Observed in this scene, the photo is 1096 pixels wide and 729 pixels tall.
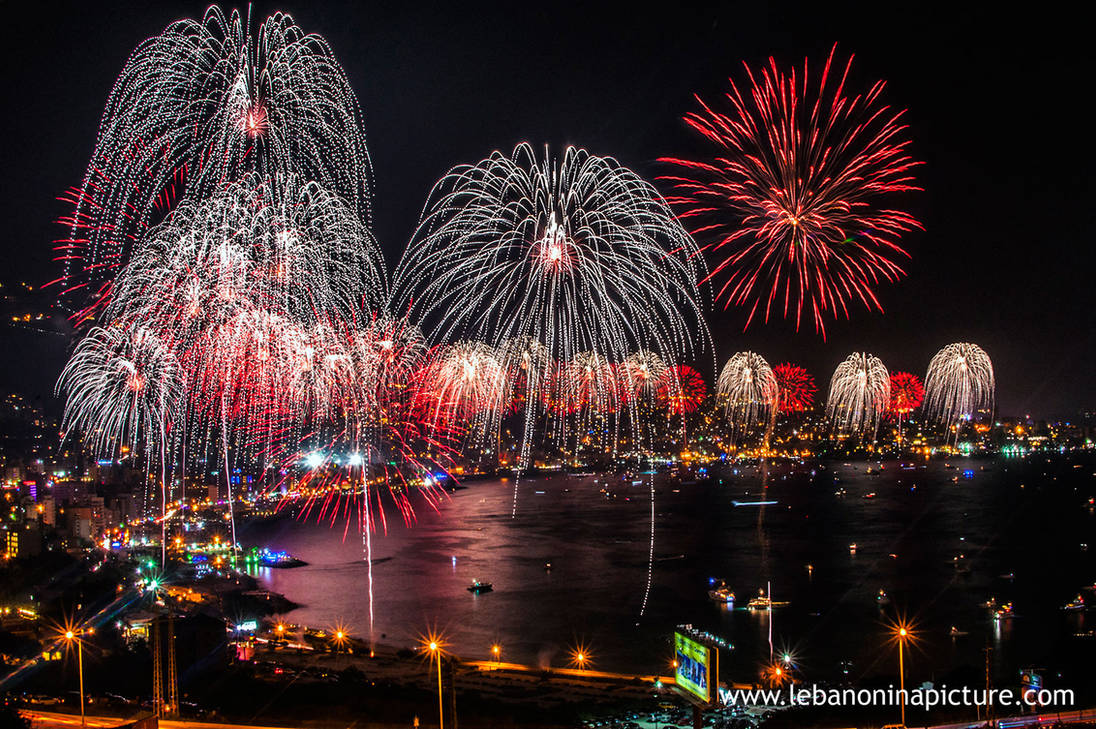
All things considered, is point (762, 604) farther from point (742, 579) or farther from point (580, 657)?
point (580, 657)

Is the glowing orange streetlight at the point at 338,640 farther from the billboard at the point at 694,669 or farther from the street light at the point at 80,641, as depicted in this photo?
the billboard at the point at 694,669

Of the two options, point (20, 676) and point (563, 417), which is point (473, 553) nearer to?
point (20, 676)

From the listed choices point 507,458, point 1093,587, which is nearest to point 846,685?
point 1093,587

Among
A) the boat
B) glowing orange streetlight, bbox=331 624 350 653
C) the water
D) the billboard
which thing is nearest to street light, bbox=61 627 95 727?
glowing orange streetlight, bbox=331 624 350 653

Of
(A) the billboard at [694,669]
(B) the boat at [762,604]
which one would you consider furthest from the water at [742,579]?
(A) the billboard at [694,669]

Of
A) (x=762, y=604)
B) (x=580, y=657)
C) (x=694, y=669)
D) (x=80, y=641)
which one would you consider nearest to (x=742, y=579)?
(x=762, y=604)

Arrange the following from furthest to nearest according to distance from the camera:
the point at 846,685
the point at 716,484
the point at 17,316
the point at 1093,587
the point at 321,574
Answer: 1. the point at 716,484
2. the point at 17,316
3. the point at 321,574
4. the point at 1093,587
5. the point at 846,685
